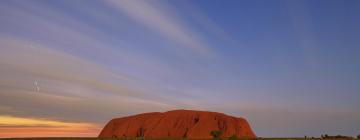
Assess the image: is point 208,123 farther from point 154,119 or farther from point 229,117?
point 154,119

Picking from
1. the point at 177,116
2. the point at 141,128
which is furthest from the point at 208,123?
the point at 141,128

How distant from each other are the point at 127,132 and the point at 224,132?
169 feet

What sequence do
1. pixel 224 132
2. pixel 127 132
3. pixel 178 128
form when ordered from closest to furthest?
1. pixel 224 132
2. pixel 178 128
3. pixel 127 132

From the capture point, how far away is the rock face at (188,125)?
174m

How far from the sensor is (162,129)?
184 meters

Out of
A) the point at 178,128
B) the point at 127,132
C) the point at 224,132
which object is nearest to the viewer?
the point at 224,132

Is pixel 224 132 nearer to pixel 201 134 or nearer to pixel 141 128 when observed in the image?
pixel 201 134

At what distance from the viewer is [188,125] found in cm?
18212

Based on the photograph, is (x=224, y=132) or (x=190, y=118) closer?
(x=224, y=132)

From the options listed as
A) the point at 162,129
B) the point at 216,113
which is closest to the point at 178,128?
the point at 162,129

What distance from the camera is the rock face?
6855 inches

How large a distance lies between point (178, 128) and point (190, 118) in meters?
8.22

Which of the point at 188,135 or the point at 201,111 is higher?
the point at 201,111

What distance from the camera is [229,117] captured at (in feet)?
604
